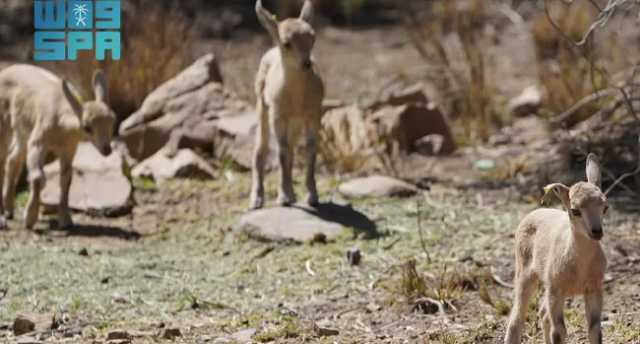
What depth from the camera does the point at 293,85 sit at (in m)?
9.37

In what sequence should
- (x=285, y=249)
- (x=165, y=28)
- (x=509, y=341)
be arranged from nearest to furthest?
1. (x=509, y=341)
2. (x=285, y=249)
3. (x=165, y=28)

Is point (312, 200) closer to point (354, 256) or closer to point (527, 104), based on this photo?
point (354, 256)

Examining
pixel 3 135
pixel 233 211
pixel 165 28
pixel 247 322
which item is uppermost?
pixel 165 28

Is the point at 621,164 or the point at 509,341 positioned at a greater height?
the point at 621,164

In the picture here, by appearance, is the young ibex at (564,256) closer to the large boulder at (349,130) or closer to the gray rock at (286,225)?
the gray rock at (286,225)

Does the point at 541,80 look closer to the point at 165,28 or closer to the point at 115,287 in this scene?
the point at 165,28

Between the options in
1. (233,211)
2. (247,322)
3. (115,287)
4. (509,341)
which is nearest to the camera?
(509,341)

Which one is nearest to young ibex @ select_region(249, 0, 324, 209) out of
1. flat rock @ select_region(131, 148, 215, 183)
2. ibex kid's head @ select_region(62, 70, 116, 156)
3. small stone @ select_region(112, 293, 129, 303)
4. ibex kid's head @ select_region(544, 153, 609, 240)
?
ibex kid's head @ select_region(62, 70, 116, 156)

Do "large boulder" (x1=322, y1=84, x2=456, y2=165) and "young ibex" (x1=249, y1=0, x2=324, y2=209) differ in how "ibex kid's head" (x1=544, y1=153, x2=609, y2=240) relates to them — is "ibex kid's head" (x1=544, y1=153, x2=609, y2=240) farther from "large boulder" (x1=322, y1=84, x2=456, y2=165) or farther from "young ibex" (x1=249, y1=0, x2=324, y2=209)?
"large boulder" (x1=322, y1=84, x2=456, y2=165)

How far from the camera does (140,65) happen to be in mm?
12766

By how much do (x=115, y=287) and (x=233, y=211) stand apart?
6.99 feet

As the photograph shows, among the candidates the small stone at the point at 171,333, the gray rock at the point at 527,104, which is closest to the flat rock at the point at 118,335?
the small stone at the point at 171,333

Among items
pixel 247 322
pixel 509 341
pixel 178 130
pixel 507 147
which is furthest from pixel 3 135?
pixel 509 341

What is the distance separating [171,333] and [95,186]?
13.0 feet
